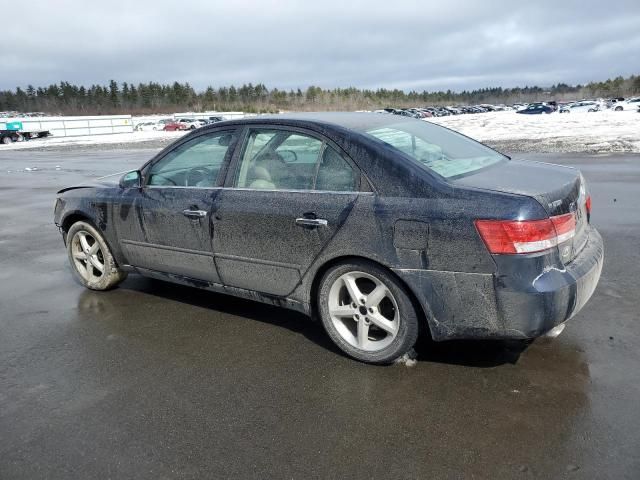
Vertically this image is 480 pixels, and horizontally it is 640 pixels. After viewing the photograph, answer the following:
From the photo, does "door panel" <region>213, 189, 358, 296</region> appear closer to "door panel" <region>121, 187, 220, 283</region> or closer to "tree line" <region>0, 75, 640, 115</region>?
"door panel" <region>121, 187, 220, 283</region>

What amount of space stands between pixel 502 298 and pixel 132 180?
331 cm

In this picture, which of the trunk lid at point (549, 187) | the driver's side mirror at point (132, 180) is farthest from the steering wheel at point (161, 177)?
the trunk lid at point (549, 187)

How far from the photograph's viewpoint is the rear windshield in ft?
11.6

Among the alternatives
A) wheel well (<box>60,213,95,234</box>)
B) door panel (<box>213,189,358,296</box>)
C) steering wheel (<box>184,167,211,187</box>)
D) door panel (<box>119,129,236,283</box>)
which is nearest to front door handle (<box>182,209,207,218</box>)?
door panel (<box>119,129,236,283</box>)

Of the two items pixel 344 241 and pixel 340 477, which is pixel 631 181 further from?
pixel 340 477

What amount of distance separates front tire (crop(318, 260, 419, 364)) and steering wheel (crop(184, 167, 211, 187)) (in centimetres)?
139

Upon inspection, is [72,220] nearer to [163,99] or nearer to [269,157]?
[269,157]

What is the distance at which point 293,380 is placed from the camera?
344 cm

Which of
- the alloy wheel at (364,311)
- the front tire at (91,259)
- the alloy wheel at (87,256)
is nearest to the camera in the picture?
the alloy wheel at (364,311)

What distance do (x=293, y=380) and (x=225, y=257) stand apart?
3.75 ft

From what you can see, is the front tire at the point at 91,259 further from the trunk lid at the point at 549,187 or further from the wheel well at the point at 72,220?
the trunk lid at the point at 549,187

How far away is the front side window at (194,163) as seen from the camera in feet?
13.8

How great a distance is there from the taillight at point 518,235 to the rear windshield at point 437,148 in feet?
1.73

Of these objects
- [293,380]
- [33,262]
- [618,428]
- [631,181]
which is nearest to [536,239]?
[618,428]
